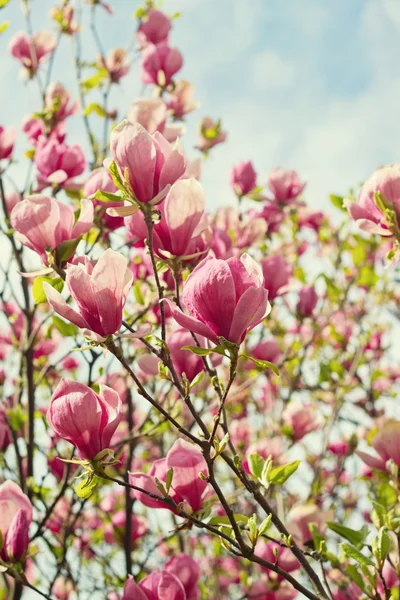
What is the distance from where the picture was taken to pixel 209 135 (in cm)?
287

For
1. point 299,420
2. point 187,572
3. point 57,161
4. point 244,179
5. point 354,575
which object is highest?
point 244,179

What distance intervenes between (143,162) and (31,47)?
2.15 meters

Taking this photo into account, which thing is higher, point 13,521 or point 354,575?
point 13,521

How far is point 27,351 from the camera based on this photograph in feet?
6.91

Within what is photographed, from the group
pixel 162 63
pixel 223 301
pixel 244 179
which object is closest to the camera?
pixel 223 301

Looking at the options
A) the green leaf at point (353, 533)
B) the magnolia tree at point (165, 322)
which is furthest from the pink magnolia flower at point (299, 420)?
the green leaf at point (353, 533)

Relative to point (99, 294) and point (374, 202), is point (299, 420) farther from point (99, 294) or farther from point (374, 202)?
point (99, 294)

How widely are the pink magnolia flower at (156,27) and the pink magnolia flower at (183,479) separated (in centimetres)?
237

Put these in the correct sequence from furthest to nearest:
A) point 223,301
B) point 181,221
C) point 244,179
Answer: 1. point 244,179
2. point 181,221
3. point 223,301

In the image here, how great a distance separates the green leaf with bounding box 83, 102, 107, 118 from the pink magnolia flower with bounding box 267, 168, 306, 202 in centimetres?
94

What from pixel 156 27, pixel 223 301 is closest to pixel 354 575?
pixel 223 301

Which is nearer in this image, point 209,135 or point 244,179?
point 244,179

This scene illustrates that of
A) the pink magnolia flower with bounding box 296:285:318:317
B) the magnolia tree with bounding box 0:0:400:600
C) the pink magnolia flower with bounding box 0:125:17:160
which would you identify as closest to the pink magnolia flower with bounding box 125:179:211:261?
the magnolia tree with bounding box 0:0:400:600

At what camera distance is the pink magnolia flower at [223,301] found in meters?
0.94
